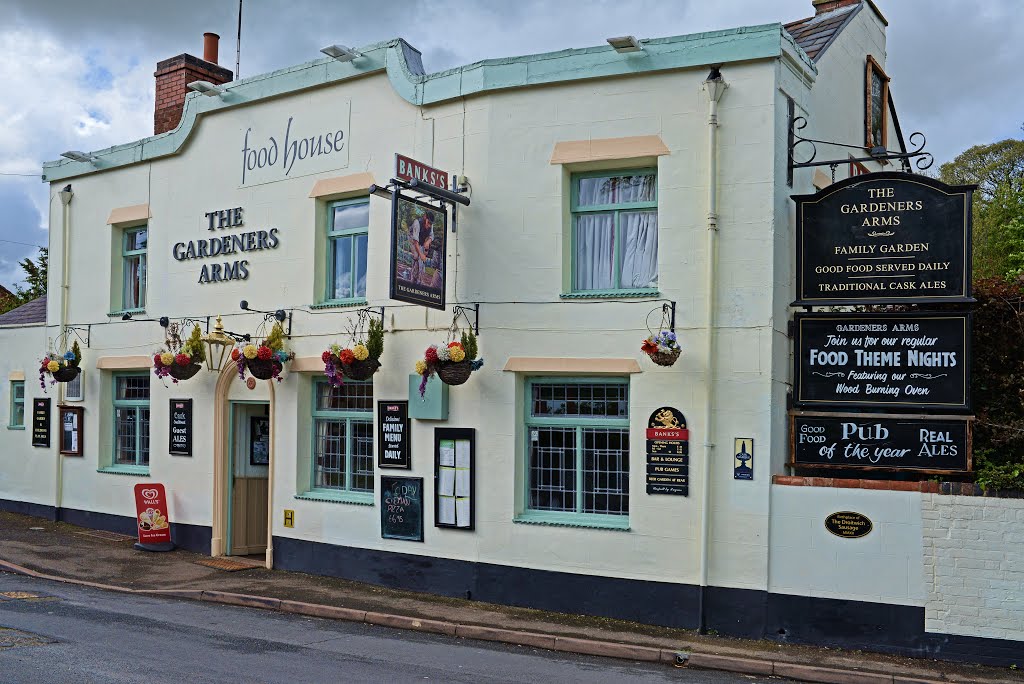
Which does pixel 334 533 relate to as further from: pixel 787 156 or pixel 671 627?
pixel 787 156

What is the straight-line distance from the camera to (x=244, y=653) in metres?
9.83

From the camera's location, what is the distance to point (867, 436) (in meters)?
11.0

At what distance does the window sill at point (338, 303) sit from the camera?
13859 mm

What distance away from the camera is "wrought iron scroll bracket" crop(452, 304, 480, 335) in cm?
1265

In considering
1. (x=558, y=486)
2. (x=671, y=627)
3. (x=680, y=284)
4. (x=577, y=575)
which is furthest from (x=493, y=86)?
(x=671, y=627)

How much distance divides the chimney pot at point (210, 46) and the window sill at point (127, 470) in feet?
24.8

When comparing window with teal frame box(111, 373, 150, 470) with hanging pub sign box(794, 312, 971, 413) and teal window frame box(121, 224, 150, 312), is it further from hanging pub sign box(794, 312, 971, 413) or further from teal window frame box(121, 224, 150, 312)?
hanging pub sign box(794, 312, 971, 413)

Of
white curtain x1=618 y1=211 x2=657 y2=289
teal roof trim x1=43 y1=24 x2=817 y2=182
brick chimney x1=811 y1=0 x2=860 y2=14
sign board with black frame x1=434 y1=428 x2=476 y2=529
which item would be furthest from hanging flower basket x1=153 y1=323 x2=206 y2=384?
brick chimney x1=811 y1=0 x2=860 y2=14

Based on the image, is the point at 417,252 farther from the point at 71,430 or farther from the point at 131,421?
the point at 71,430

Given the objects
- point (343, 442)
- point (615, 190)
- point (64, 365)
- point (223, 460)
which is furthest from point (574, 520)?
point (64, 365)

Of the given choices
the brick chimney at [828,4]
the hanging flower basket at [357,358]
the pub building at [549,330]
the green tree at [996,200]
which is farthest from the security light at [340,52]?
the green tree at [996,200]

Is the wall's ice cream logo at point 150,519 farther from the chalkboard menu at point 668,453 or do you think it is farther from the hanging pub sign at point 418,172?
the chalkboard menu at point 668,453

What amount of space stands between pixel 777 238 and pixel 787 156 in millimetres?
1064

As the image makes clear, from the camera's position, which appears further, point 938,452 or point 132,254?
point 132,254
